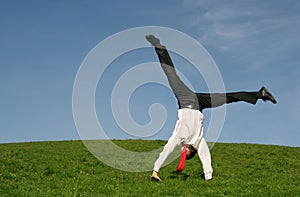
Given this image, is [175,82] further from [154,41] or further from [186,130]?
[186,130]

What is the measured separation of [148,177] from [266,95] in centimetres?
592

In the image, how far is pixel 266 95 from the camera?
16.2 meters

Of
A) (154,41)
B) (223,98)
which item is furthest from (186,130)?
(154,41)

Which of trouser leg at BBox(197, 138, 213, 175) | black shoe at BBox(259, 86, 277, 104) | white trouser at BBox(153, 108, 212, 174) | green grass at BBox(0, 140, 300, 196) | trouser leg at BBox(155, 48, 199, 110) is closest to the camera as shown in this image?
green grass at BBox(0, 140, 300, 196)

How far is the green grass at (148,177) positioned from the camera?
15.4 m

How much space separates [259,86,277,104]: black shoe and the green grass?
2.82 meters

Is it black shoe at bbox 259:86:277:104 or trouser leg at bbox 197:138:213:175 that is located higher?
black shoe at bbox 259:86:277:104

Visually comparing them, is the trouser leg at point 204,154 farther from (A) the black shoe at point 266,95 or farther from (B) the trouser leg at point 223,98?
(A) the black shoe at point 266,95

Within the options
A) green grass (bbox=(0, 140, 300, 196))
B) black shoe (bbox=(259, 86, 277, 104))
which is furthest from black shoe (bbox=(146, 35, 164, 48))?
green grass (bbox=(0, 140, 300, 196))

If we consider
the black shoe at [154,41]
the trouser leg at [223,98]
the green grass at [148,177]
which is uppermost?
the black shoe at [154,41]

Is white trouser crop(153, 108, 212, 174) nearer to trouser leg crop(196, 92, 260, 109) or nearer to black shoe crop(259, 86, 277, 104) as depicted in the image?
trouser leg crop(196, 92, 260, 109)

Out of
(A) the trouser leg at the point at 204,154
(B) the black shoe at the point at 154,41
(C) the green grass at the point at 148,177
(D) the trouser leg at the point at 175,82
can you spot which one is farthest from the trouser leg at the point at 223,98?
→ (C) the green grass at the point at 148,177

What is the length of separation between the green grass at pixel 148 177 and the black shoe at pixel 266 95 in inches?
111

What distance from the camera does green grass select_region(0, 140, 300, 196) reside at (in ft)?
50.6
